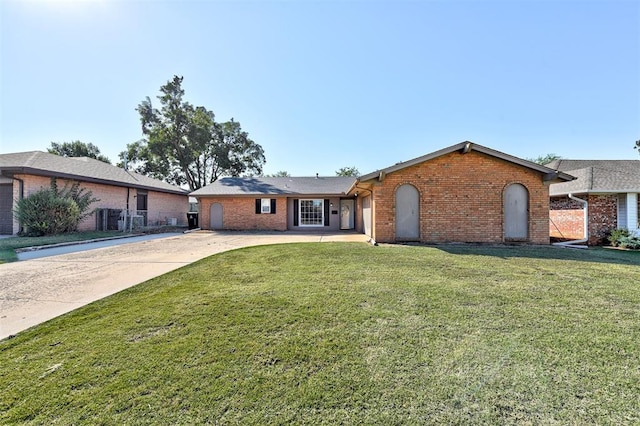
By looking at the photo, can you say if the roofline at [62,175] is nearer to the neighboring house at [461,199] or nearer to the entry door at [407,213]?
the neighboring house at [461,199]

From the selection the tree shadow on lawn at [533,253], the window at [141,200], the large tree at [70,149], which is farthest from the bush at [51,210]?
the large tree at [70,149]

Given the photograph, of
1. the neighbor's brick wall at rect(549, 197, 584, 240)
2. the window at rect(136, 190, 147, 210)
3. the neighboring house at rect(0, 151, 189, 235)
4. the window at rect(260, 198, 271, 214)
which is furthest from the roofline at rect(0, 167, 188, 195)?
the neighbor's brick wall at rect(549, 197, 584, 240)

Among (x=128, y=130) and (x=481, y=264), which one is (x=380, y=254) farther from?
(x=128, y=130)

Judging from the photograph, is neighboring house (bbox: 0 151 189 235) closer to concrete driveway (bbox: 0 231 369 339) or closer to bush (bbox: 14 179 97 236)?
bush (bbox: 14 179 97 236)

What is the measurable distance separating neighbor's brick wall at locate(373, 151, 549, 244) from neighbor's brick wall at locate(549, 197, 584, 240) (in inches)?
112

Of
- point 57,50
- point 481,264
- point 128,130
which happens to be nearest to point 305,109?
point 57,50

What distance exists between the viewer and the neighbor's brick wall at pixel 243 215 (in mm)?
16891

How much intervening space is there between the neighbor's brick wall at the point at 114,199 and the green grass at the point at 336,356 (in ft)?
41.9

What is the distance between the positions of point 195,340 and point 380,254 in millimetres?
5727

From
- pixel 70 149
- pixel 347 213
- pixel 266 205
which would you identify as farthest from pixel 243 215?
pixel 70 149

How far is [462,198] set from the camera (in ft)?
32.7

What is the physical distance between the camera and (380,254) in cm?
771

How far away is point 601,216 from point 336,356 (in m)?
13.9

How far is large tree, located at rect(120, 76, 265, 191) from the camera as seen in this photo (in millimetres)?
28188
